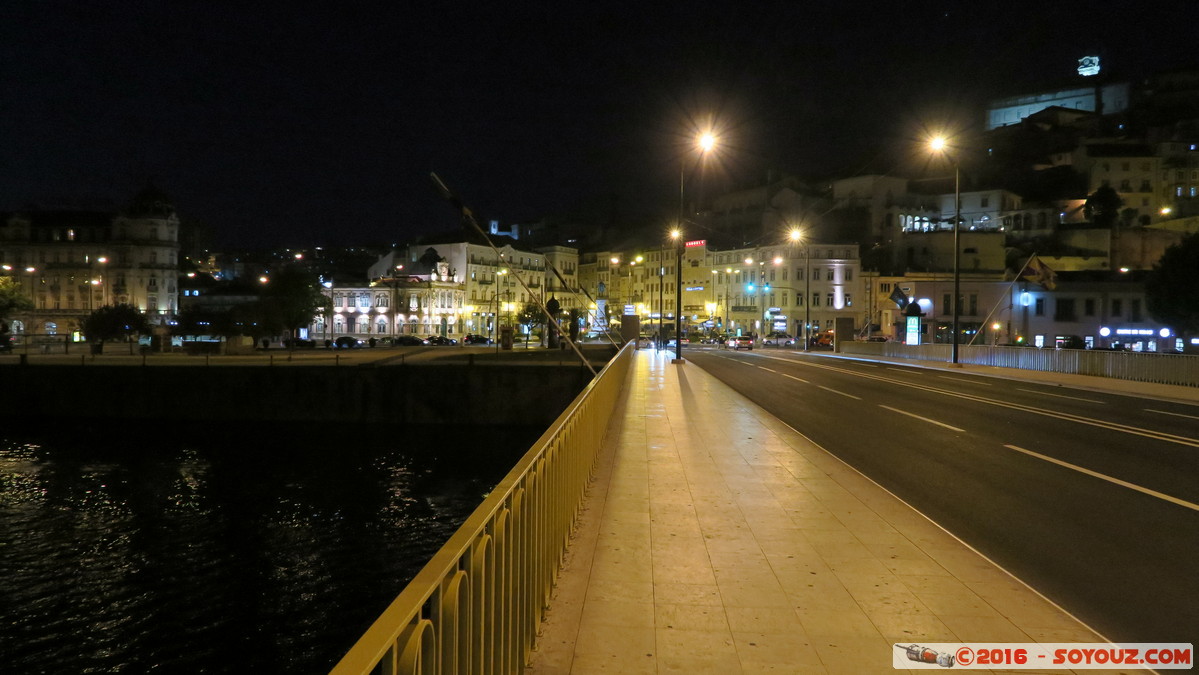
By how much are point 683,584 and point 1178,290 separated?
64.9m

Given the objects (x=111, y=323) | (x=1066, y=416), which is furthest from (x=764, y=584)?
(x=111, y=323)

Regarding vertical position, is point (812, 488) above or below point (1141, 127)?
below

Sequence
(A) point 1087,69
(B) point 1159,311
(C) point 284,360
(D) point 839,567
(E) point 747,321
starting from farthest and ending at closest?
(A) point 1087,69
(E) point 747,321
(B) point 1159,311
(C) point 284,360
(D) point 839,567

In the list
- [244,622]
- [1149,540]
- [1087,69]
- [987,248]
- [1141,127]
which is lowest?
[244,622]

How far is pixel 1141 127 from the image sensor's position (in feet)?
376

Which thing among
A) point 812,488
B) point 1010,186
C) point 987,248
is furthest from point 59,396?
point 1010,186

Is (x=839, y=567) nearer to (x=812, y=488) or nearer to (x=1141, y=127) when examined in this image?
(x=812, y=488)

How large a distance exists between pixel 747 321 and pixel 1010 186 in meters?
43.9

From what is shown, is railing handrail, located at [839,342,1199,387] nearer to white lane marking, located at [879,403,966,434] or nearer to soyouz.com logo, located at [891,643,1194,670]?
white lane marking, located at [879,403,966,434]

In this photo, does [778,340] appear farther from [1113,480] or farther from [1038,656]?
[1038,656]

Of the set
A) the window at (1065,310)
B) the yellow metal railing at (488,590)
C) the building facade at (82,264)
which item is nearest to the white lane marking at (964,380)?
the yellow metal railing at (488,590)

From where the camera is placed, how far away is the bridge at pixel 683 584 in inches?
144

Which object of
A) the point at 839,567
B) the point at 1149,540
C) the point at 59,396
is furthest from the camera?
the point at 59,396

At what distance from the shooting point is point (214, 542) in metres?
19.7
